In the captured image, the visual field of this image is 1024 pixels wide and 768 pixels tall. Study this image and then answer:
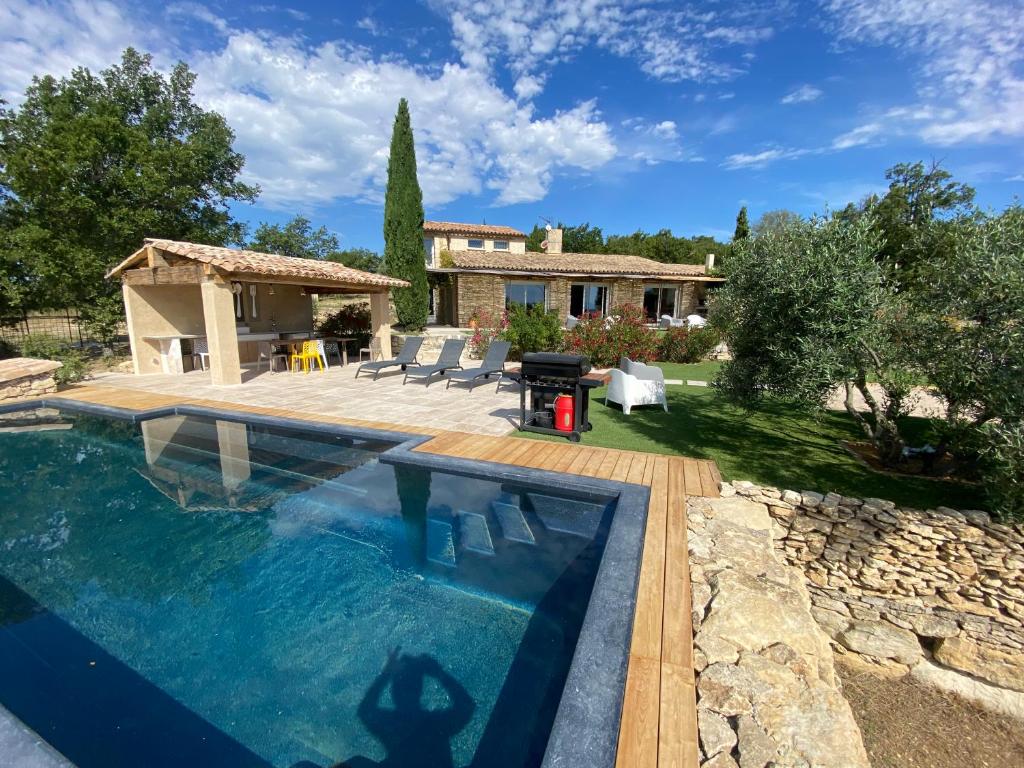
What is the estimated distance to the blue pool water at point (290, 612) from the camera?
2.39m

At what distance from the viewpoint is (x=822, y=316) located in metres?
4.61

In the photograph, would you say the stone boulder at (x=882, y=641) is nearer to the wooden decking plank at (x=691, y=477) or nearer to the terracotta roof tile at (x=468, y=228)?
the wooden decking plank at (x=691, y=477)

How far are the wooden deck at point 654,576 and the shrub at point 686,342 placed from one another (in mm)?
9209

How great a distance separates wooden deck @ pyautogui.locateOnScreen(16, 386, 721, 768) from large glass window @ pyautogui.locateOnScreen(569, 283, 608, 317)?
55.1 feet

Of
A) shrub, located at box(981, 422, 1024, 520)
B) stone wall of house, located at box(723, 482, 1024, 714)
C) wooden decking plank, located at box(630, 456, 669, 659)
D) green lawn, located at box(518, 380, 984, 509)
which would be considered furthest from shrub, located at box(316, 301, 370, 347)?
shrub, located at box(981, 422, 1024, 520)

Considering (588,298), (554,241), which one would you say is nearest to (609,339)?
(588,298)

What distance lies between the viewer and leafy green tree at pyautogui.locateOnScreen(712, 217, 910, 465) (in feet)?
14.7

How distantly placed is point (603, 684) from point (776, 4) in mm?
13620

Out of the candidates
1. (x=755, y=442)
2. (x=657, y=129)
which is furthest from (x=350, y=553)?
(x=657, y=129)

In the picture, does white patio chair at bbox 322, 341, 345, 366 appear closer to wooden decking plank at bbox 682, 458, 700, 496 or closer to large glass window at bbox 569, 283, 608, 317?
large glass window at bbox 569, 283, 608, 317

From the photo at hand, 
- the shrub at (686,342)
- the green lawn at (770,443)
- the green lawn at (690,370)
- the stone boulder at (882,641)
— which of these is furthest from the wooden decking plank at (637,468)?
the shrub at (686,342)

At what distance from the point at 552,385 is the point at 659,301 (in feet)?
63.1

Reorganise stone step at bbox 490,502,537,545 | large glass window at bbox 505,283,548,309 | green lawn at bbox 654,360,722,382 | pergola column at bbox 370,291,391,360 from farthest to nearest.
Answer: large glass window at bbox 505,283,548,309 → pergola column at bbox 370,291,391,360 → green lawn at bbox 654,360,722,382 → stone step at bbox 490,502,537,545

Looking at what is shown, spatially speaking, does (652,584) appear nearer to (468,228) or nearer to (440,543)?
(440,543)
